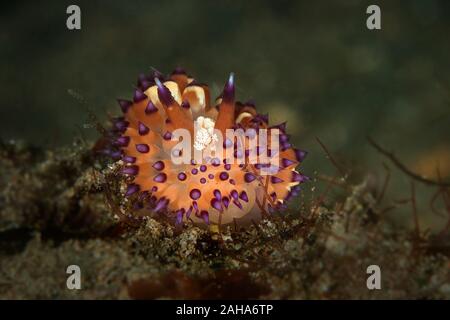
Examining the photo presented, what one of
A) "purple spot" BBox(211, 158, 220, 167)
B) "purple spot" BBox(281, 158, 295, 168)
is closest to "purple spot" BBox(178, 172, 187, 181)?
"purple spot" BBox(211, 158, 220, 167)

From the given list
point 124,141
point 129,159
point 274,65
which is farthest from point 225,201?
point 274,65

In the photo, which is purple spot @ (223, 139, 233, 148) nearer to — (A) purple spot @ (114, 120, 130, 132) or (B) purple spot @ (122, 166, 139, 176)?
Answer: (B) purple spot @ (122, 166, 139, 176)

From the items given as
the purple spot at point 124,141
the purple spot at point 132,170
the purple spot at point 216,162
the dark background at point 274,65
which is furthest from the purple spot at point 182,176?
the dark background at point 274,65

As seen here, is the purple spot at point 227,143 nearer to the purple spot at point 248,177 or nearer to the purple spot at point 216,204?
the purple spot at point 248,177

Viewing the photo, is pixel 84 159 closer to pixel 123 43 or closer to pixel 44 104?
pixel 44 104

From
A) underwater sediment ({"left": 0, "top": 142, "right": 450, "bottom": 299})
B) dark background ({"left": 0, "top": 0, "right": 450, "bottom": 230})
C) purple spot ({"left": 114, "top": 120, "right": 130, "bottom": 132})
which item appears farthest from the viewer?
dark background ({"left": 0, "top": 0, "right": 450, "bottom": 230})
